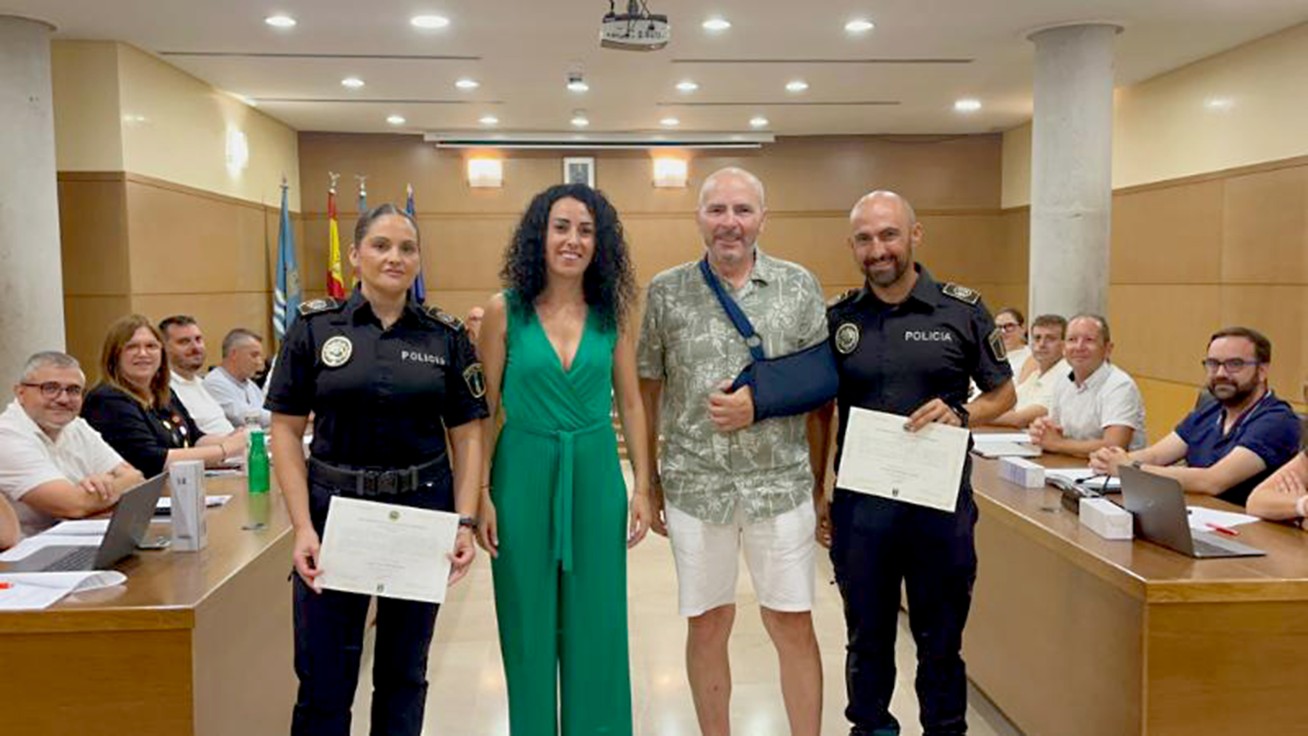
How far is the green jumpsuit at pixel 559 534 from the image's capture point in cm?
258

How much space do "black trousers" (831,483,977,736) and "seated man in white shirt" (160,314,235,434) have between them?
3.53 metres

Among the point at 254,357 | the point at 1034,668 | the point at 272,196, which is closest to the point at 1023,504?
the point at 1034,668

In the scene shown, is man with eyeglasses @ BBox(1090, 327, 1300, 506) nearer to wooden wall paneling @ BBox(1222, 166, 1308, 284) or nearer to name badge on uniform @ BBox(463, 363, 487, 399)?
name badge on uniform @ BBox(463, 363, 487, 399)

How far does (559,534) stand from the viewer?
2576mm

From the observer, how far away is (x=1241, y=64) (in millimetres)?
7176

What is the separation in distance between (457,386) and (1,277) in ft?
15.9

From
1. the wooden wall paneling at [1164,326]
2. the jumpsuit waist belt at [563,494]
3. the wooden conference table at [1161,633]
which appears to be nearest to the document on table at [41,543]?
the jumpsuit waist belt at [563,494]

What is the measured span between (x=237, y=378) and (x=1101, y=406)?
4474mm

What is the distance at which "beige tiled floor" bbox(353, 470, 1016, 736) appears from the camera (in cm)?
373

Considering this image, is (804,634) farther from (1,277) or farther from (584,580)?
(1,277)

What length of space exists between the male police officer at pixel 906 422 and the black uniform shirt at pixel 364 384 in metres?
1.05

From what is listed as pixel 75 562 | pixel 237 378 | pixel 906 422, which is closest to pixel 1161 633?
pixel 906 422

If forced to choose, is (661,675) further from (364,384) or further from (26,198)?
(26,198)

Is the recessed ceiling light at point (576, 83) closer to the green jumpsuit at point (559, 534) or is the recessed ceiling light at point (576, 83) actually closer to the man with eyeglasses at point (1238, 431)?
the man with eyeglasses at point (1238, 431)
